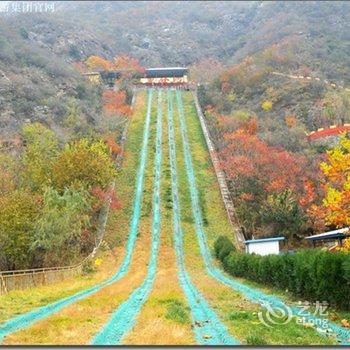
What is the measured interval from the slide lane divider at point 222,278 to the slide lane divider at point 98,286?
10.8 ft

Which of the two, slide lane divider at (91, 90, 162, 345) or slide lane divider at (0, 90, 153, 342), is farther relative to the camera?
slide lane divider at (0, 90, 153, 342)

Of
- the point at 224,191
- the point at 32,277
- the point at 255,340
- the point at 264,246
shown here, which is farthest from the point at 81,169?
the point at 255,340

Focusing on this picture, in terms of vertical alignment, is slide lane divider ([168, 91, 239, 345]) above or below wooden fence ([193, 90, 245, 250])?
below

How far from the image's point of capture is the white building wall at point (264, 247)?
2573 cm

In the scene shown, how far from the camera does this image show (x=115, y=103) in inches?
2346

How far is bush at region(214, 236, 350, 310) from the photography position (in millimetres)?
11453

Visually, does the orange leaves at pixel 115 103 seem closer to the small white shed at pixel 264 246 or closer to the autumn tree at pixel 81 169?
the autumn tree at pixel 81 169

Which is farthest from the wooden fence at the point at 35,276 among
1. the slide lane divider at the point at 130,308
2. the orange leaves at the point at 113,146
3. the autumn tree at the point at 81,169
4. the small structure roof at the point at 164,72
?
the small structure roof at the point at 164,72

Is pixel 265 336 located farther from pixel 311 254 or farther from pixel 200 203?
pixel 200 203

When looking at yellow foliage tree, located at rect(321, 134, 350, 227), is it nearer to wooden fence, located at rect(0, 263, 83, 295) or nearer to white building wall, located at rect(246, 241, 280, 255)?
wooden fence, located at rect(0, 263, 83, 295)

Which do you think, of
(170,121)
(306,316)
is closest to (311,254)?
(306,316)

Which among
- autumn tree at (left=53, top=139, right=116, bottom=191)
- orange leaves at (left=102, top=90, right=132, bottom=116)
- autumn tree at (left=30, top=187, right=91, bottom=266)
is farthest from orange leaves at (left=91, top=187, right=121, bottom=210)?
orange leaves at (left=102, top=90, right=132, bottom=116)

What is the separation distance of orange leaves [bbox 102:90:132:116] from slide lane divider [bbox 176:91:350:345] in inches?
228

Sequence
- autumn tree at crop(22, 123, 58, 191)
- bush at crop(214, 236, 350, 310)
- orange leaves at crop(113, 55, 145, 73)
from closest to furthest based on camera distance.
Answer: bush at crop(214, 236, 350, 310), autumn tree at crop(22, 123, 58, 191), orange leaves at crop(113, 55, 145, 73)
